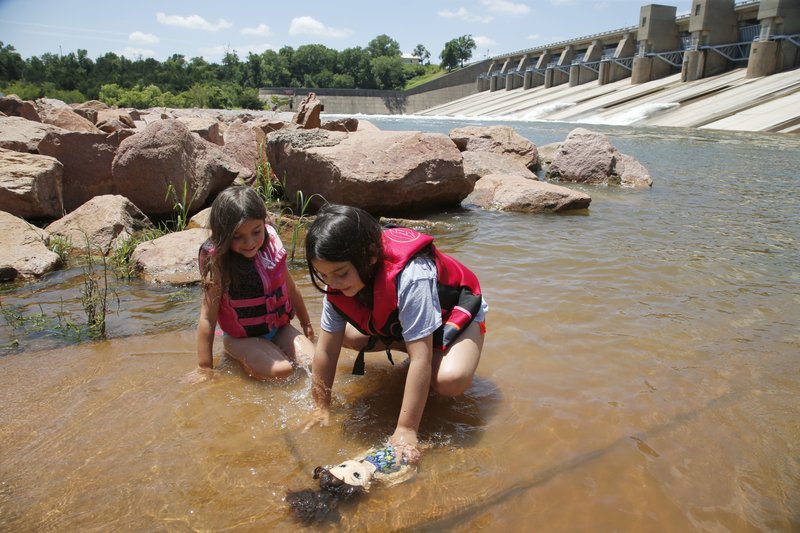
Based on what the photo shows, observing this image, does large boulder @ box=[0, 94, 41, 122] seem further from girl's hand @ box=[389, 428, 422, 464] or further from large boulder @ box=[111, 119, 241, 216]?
girl's hand @ box=[389, 428, 422, 464]

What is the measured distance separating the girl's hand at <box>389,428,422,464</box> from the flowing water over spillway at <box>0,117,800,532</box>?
8cm

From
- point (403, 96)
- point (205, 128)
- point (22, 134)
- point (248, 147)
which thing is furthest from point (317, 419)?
point (403, 96)

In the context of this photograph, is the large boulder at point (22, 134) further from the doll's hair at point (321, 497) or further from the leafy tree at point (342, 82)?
the leafy tree at point (342, 82)

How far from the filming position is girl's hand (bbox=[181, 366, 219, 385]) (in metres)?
2.62

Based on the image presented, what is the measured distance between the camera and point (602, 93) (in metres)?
32.7

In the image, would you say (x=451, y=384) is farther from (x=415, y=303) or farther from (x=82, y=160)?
(x=82, y=160)

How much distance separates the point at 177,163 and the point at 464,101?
4856cm

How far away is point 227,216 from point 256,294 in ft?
1.61

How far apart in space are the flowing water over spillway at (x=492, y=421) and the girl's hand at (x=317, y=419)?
0.06m

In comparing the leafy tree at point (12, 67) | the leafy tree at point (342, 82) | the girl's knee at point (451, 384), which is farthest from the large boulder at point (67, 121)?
the leafy tree at point (342, 82)

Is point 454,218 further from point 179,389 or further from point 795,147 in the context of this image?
point 795,147

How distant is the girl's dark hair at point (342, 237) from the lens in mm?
1816

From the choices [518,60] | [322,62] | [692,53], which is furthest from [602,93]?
[322,62]

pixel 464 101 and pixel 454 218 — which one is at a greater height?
pixel 464 101
